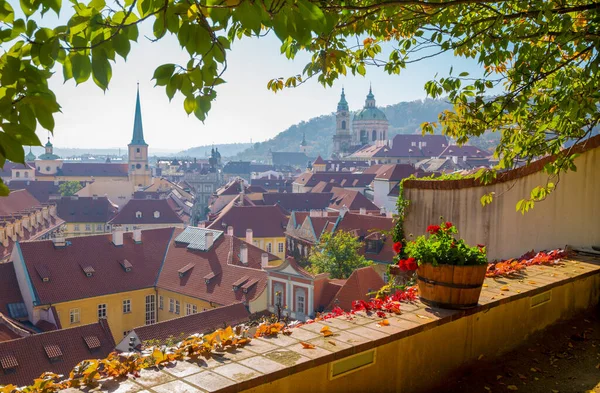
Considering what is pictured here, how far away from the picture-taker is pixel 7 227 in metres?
43.2

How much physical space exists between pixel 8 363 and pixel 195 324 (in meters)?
7.65

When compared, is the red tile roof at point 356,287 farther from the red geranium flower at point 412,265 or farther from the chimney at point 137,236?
the red geranium flower at point 412,265

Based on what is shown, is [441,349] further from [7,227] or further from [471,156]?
[471,156]

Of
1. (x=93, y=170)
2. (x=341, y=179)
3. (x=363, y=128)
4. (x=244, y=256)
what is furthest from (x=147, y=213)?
(x=363, y=128)

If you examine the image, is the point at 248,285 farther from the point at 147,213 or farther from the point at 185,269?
the point at 147,213

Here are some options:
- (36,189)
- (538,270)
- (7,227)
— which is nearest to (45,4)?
(538,270)

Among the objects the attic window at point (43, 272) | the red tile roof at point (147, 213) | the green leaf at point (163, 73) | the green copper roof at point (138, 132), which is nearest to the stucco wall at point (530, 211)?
the green leaf at point (163, 73)

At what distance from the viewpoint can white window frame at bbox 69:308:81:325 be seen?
1155 inches

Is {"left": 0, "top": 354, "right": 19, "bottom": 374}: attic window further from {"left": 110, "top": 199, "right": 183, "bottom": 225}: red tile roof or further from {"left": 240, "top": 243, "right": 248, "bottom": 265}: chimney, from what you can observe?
{"left": 110, "top": 199, "right": 183, "bottom": 225}: red tile roof

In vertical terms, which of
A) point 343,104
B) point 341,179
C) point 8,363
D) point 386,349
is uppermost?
point 343,104

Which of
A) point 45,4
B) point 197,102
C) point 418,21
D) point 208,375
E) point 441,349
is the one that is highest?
point 418,21

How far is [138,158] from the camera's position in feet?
349

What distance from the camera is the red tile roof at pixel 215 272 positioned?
2930cm

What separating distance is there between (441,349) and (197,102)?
2.60m
